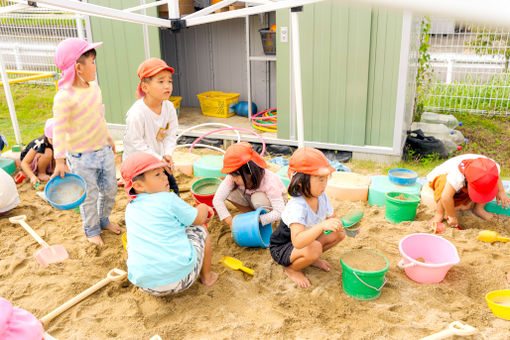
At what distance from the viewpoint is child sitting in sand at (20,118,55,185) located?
4.31 meters

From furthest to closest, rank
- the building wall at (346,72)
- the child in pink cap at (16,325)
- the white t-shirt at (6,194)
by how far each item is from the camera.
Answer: the building wall at (346,72) < the white t-shirt at (6,194) < the child in pink cap at (16,325)

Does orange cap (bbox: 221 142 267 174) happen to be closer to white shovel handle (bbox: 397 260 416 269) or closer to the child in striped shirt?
the child in striped shirt

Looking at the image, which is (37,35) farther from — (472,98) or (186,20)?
(472,98)

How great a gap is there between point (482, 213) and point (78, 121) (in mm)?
3198

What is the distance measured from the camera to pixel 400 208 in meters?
3.29

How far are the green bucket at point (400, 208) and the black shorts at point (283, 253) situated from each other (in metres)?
1.12

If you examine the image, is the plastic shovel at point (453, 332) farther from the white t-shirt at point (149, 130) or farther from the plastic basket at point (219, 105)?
the plastic basket at point (219, 105)

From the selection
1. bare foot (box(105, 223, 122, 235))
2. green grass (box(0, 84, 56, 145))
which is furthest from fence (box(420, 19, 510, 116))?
green grass (box(0, 84, 56, 145))

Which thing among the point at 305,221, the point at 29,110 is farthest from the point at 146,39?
the point at 305,221

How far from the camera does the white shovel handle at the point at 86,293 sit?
229 cm

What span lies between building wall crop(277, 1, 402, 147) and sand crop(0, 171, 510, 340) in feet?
5.80

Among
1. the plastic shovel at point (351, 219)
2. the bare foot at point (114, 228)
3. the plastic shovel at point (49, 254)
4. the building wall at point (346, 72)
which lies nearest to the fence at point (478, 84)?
the building wall at point (346, 72)

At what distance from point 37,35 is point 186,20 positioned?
6.64 meters

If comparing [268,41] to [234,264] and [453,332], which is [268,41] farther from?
[453,332]
